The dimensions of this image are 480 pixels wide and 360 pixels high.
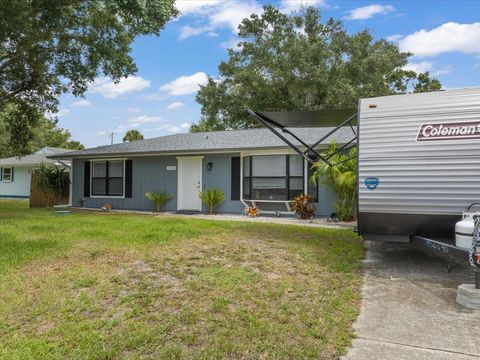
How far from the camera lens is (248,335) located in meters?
3.53

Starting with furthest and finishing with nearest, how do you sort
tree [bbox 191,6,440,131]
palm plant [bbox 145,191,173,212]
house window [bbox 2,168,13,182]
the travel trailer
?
1. house window [bbox 2,168,13,182]
2. tree [bbox 191,6,440,131]
3. palm plant [bbox 145,191,173,212]
4. the travel trailer

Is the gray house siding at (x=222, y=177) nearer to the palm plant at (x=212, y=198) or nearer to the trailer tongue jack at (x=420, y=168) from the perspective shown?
the palm plant at (x=212, y=198)

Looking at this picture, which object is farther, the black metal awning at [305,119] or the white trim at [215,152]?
the white trim at [215,152]

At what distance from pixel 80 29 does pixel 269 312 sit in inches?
546

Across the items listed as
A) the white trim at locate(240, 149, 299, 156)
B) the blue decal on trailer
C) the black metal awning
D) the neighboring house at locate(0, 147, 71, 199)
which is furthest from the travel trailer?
the neighboring house at locate(0, 147, 71, 199)

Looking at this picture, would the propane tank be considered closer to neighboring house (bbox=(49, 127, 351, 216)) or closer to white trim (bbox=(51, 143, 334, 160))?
neighboring house (bbox=(49, 127, 351, 216))

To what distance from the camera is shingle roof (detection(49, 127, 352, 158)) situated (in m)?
13.0

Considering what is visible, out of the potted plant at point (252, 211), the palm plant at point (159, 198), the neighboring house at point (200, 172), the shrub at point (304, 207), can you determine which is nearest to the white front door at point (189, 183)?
the neighboring house at point (200, 172)

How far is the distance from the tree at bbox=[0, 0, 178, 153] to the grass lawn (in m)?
7.96

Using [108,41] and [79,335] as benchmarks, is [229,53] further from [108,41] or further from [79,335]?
[79,335]

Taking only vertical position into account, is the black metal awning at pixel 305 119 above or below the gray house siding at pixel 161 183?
above

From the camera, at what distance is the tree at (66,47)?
12289mm

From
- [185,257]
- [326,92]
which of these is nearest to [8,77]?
[185,257]

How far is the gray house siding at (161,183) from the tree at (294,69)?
11.7 meters
